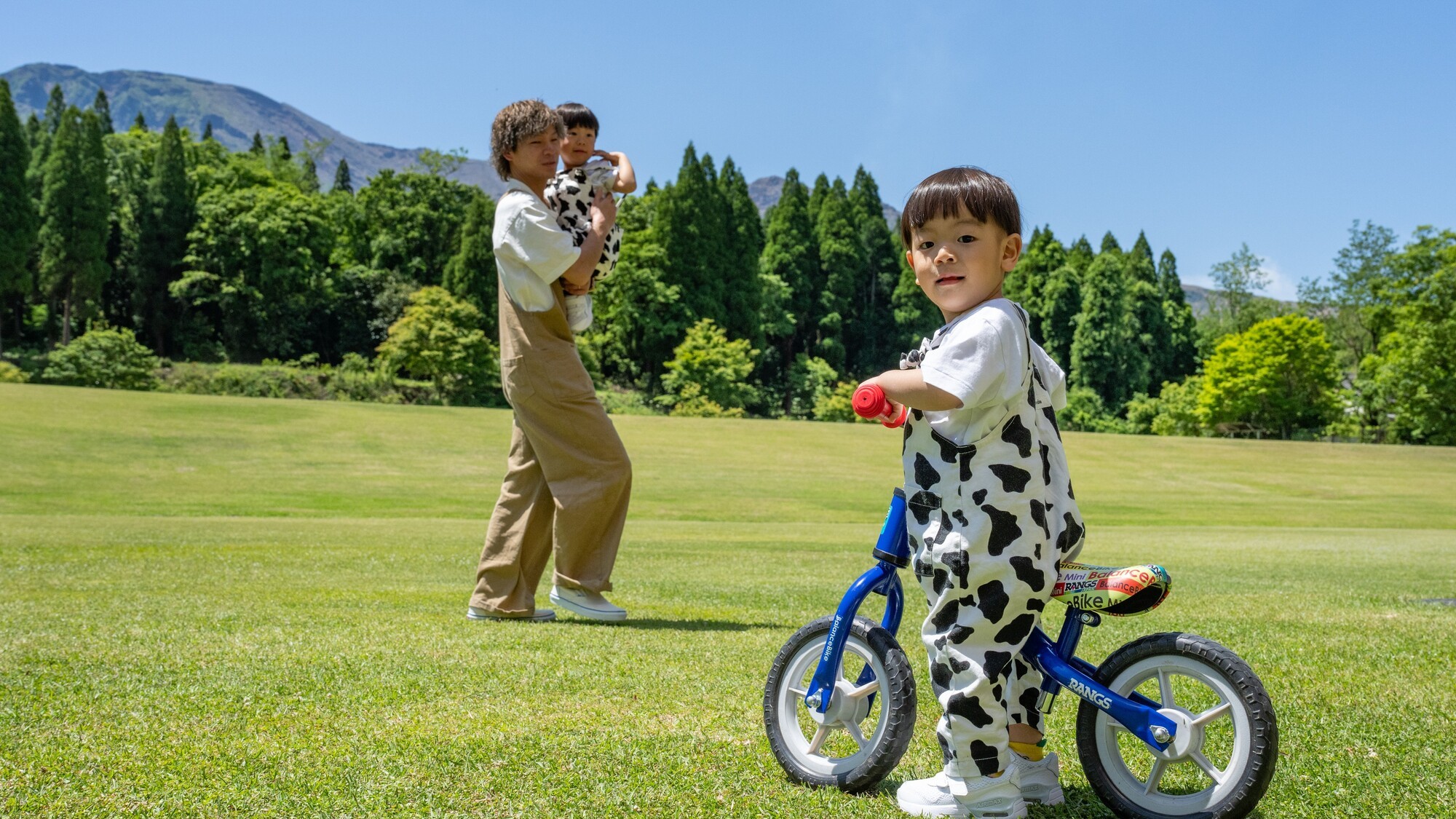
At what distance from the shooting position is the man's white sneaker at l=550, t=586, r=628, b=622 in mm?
5766

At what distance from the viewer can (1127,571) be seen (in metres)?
2.53

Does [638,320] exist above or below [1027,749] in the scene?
above

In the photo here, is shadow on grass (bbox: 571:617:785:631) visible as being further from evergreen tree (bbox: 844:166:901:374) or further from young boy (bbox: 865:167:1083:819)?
evergreen tree (bbox: 844:166:901:374)

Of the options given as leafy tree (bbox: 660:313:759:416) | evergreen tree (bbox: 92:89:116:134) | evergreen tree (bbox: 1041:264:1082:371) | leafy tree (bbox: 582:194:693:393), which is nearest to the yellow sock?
leafy tree (bbox: 660:313:759:416)

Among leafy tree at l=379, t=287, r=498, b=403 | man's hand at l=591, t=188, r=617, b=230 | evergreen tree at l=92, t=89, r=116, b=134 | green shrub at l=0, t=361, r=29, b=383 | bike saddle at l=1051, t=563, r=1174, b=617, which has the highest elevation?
evergreen tree at l=92, t=89, r=116, b=134

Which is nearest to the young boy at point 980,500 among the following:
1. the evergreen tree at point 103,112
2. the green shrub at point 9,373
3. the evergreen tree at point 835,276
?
the green shrub at point 9,373

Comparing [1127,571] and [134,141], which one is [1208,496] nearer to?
[1127,571]

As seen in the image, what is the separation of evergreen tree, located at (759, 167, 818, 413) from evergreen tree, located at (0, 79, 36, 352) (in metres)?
44.9

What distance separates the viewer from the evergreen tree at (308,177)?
298 feet

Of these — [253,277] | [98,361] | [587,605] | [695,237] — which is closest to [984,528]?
[587,605]

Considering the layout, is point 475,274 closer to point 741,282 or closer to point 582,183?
point 741,282

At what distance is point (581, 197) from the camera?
5.77 metres

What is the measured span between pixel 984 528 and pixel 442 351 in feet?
179

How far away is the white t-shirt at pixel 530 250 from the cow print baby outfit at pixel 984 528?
3.14 meters
